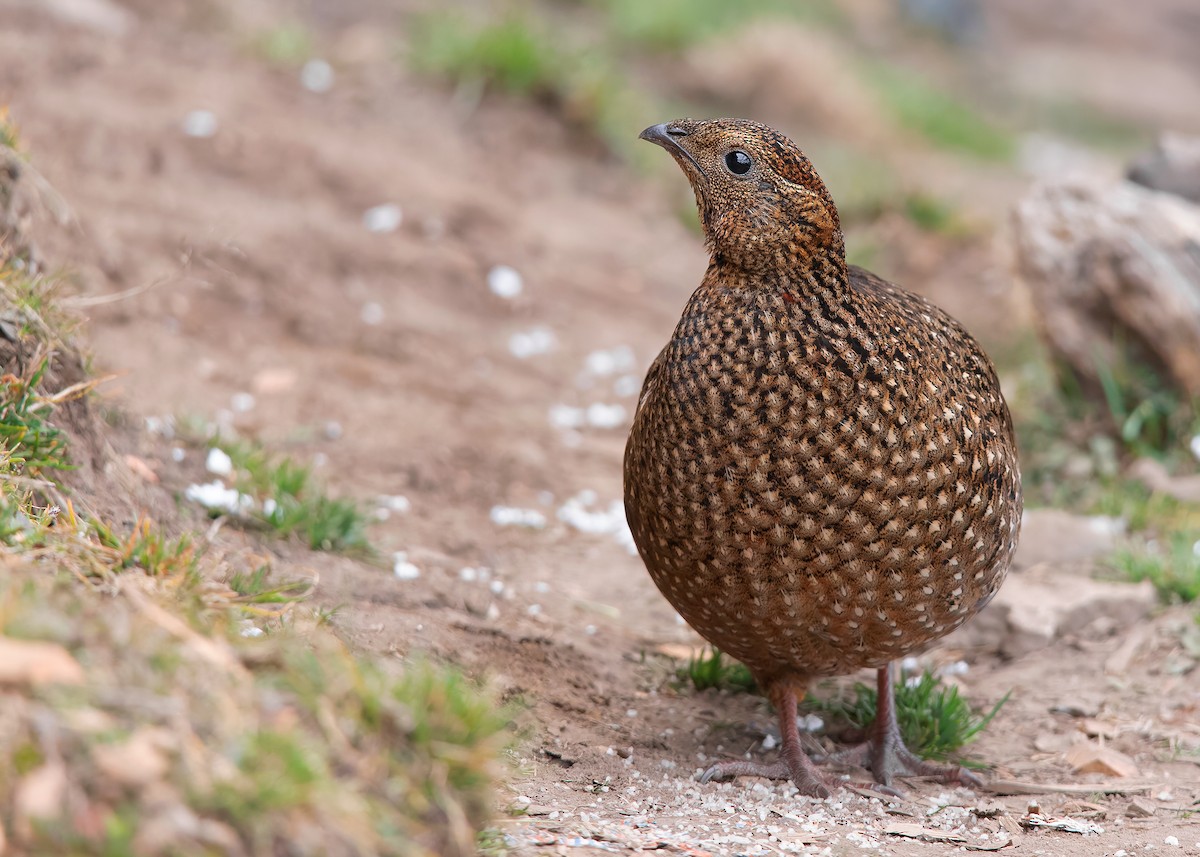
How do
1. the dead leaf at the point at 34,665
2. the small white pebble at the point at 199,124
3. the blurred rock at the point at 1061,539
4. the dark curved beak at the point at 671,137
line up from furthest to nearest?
the small white pebble at the point at 199,124
the blurred rock at the point at 1061,539
the dark curved beak at the point at 671,137
the dead leaf at the point at 34,665

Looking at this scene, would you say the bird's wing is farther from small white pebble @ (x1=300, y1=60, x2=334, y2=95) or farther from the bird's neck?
small white pebble @ (x1=300, y1=60, x2=334, y2=95)

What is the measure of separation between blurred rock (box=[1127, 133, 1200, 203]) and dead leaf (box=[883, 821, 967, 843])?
4451 millimetres

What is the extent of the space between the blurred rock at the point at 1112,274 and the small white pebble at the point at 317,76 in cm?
476

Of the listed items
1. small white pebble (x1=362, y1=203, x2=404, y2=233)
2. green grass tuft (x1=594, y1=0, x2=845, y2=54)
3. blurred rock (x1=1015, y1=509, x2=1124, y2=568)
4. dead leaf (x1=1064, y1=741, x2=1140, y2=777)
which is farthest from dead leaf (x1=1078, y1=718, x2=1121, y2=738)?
green grass tuft (x1=594, y1=0, x2=845, y2=54)

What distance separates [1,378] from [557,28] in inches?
334

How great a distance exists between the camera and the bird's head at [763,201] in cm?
352

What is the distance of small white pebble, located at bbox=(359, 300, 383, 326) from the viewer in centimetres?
709

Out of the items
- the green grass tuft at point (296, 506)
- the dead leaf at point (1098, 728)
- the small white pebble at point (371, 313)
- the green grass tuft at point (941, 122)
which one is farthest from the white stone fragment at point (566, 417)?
the green grass tuft at point (941, 122)

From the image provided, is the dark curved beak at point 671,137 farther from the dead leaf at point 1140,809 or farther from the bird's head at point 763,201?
the dead leaf at point 1140,809

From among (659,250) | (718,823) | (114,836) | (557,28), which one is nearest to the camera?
(114,836)

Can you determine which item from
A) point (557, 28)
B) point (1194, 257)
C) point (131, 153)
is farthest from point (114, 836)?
point (557, 28)

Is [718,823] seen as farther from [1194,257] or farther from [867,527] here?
[1194,257]

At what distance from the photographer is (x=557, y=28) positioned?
11352mm

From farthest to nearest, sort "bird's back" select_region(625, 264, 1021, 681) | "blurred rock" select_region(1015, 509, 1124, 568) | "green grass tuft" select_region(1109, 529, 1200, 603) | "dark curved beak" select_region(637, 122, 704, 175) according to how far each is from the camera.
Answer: "blurred rock" select_region(1015, 509, 1124, 568) < "green grass tuft" select_region(1109, 529, 1200, 603) < "dark curved beak" select_region(637, 122, 704, 175) < "bird's back" select_region(625, 264, 1021, 681)
